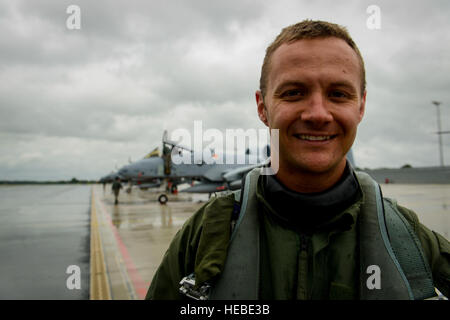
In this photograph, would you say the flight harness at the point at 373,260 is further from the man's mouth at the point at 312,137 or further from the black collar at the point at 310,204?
the man's mouth at the point at 312,137

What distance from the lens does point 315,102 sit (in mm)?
1185

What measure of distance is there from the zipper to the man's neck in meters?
0.21

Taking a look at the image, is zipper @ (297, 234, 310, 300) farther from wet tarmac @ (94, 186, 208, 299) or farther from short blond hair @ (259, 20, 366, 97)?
wet tarmac @ (94, 186, 208, 299)

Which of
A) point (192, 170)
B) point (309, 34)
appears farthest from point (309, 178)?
point (192, 170)

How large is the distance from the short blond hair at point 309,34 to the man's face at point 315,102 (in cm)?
3

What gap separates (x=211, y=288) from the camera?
3.82ft

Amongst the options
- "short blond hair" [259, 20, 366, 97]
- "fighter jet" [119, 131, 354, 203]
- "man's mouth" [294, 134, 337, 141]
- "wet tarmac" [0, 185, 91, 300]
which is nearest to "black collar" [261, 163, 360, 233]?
"man's mouth" [294, 134, 337, 141]

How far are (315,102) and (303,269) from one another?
0.66m

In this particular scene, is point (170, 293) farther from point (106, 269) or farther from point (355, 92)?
point (106, 269)

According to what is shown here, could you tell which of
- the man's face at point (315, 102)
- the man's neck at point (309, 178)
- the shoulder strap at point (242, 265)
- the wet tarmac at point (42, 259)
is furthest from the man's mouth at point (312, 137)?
the wet tarmac at point (42, 259)

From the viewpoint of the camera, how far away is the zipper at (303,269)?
113 centimetres

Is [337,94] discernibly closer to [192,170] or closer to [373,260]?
[373,260]
